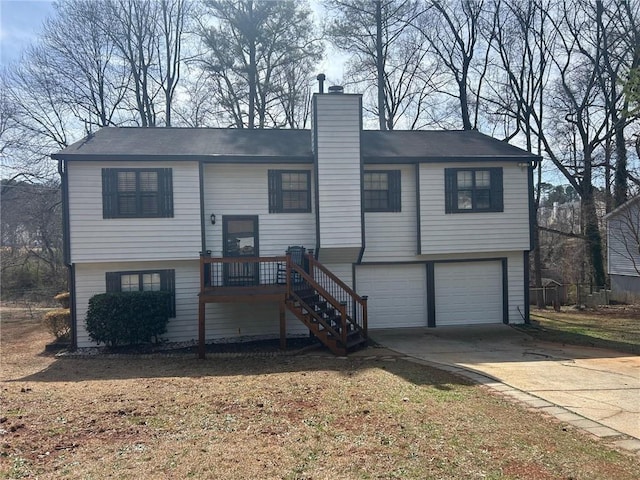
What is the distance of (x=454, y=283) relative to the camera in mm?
13055

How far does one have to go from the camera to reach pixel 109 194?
36.3 feet

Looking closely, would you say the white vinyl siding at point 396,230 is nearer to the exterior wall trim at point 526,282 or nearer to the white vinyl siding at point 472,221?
the white vinyl siding at point 472,221

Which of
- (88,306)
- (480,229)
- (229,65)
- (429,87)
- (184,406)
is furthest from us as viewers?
(429,87)

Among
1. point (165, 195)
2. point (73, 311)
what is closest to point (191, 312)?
point (73, 311)

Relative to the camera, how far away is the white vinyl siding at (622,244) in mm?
20328

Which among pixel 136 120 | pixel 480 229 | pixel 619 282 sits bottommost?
pixel 619 282

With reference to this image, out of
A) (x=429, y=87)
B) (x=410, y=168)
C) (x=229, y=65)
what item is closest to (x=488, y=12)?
(x=429, y=87)

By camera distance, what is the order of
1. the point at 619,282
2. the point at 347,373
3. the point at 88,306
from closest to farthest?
1. the point at 347,373
2. the point at 88,306
3. the point at 619,282

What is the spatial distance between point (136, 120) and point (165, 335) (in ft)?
55.3

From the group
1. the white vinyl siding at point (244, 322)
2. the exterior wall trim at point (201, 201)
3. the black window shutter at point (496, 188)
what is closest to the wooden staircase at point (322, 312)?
the white vinyl siding at point (244, 322)

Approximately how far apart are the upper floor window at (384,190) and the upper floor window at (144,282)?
19.4 ft

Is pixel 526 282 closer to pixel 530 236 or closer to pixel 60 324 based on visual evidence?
pixel 530 236

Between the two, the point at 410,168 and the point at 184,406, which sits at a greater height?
the point at 410,168

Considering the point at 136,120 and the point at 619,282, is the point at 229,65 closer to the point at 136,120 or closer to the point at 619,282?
the point at 136,120
